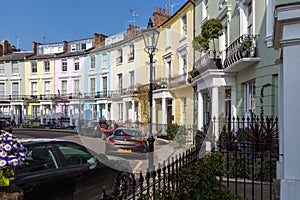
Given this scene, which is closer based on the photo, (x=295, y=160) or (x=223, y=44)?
(x=295, y=160)

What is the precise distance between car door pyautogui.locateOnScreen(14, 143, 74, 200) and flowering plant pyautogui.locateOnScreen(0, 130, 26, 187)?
2.70 ft

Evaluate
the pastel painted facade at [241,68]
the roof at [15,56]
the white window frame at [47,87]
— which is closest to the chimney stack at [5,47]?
the roof at [15,56]

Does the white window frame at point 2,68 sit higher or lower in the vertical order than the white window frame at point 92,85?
higher

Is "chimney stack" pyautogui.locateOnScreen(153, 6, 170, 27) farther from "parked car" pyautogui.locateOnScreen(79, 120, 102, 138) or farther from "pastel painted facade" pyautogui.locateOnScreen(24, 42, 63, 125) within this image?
"pastel painted facade" pyautogui.locateOnScreen(24, 42, 63, 125)

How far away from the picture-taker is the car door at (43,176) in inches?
165

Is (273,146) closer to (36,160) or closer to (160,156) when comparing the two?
(160,156)

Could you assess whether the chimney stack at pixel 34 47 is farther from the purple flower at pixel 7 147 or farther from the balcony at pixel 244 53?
the purple flower at pixel 7 147

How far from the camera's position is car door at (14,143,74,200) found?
13.7 ft

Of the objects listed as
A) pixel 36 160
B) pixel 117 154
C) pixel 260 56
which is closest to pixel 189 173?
pixel 36 160

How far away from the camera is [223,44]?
13.5 meters

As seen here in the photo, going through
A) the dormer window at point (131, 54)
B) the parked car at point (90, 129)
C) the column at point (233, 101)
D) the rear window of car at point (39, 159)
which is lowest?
the rear window of car at point (39, 159)

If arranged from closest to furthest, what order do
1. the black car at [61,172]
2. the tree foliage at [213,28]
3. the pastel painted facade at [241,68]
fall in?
1. the black car at [61,172]
2. the pastel painted facade at [241,68]
3. the tree foliage at [213,28]

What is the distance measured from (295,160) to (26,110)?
42297mm

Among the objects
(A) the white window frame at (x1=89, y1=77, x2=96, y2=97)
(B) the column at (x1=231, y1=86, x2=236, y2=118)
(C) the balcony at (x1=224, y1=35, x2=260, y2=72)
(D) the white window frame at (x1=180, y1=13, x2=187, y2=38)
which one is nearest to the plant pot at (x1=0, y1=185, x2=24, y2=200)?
(A) the white window frame at (x1=89, y1=77, x2=96, y2=97)
